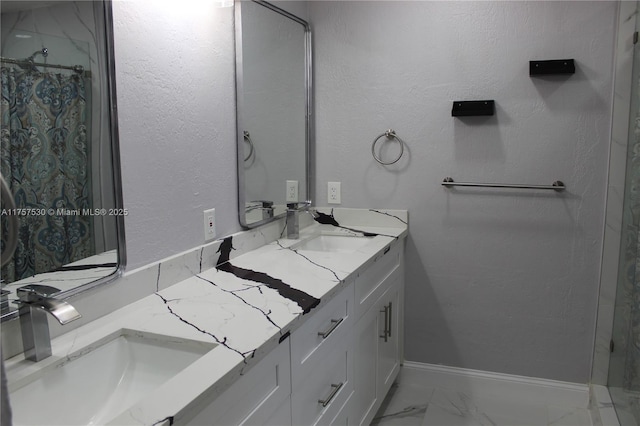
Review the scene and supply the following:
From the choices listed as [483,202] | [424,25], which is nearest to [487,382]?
[483,202]

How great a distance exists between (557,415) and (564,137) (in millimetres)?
1302

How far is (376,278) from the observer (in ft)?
7.14

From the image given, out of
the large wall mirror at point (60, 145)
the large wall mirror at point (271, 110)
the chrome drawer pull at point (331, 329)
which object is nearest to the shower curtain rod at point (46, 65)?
the large wall mirror at point (60, 145)

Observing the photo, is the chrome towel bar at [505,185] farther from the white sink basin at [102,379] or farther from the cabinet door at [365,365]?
the white sink basin at [102,379]

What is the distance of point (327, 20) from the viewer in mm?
2646

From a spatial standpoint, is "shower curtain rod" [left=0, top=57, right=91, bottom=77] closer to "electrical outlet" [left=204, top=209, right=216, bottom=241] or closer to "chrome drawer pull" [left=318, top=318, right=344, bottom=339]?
"electrical outlet" [left=204, top=209, right=216, bottom=241]

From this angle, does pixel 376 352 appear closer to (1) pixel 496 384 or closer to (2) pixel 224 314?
(1) pixel 496 384

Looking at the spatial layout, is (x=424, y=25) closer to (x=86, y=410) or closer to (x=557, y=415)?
(x=557, y=415)

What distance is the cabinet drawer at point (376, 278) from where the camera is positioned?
195 centimetres

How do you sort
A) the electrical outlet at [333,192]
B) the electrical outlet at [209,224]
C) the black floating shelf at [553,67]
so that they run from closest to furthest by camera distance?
the electrical outlet at [209,224], the black floating shelf at [553,67], the electrical outlet at [333,192]

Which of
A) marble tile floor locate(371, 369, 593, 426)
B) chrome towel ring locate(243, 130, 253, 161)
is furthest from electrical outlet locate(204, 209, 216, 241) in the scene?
marble tile floor locate(371, 369, 593, 426)

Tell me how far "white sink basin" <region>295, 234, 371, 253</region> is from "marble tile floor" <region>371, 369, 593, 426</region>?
2.60ft

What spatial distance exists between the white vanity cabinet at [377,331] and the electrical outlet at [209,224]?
575mm

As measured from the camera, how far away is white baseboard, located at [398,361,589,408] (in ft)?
8.18
